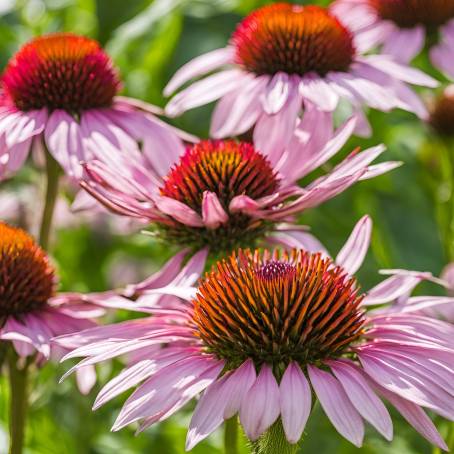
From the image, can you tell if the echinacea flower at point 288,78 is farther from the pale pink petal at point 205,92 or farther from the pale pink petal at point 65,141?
the pale pink petal at point 65,141

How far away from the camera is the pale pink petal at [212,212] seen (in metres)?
1.06

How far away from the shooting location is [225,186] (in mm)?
1181

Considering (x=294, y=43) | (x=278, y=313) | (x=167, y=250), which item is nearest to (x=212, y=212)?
(x=278, y=313)

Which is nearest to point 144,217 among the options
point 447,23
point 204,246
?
point 204,246

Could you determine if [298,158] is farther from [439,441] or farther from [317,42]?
[439,441]

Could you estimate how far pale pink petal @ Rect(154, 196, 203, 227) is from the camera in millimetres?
1092

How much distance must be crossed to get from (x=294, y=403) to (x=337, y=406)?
1.5 inches

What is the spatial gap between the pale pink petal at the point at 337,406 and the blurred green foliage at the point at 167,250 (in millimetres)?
649

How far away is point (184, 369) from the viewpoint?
3.03 ft

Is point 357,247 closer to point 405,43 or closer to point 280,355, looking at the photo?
point 280,355

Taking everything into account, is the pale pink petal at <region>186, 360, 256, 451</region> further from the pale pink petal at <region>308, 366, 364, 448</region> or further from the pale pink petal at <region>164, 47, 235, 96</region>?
the pale pink petal at <region>164, 47, 235, 96</region>

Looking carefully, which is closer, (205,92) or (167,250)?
(205,92)

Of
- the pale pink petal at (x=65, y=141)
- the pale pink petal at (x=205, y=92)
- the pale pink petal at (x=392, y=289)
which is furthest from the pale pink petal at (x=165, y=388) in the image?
the pale pink petal at (x=205, y=92)

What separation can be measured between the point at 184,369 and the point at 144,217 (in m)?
0.25
